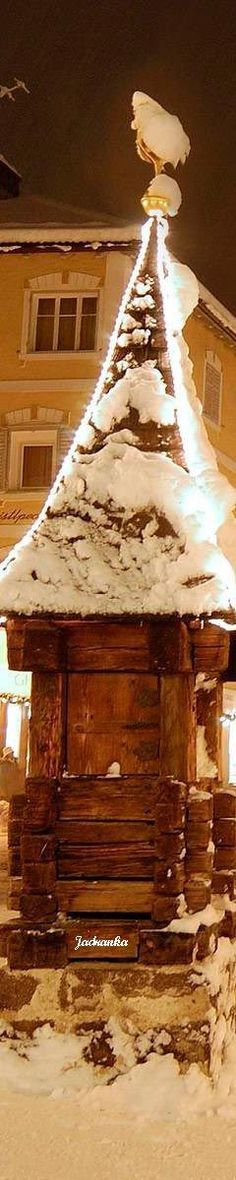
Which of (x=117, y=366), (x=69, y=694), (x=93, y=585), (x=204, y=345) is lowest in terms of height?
(x=69, y=694)

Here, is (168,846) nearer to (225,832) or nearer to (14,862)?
(14,862)

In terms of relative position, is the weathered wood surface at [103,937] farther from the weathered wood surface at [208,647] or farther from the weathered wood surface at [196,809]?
the weathered wood surface at [208,647]

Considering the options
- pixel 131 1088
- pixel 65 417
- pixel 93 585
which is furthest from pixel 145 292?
pixel 65 417

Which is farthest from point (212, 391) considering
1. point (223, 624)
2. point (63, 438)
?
point (223, 624)

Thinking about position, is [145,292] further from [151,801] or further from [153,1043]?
[153,1043]

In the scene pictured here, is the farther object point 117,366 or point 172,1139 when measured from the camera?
point 117,366

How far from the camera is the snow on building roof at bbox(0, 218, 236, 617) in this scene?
617cm

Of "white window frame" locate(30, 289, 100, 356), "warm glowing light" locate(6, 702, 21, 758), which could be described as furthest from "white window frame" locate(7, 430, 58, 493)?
"warm glowing light" locate(6, 702, 21, 758)

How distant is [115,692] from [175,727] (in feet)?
1.27

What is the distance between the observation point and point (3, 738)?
80.1ft

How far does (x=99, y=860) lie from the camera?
20.6 feet

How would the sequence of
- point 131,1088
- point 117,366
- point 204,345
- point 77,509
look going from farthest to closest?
point 204,345 → point 117,366 → point 77,509 → point 131,1088

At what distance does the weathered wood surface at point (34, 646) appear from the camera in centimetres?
630

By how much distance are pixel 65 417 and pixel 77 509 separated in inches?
654
